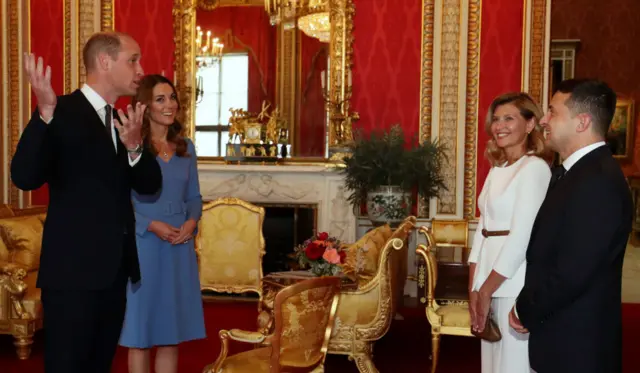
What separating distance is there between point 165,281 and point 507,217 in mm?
1557

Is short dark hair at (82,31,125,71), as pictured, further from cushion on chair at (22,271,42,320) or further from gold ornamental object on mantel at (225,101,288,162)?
gold ornamental object on mantel at (225,101,288,162)

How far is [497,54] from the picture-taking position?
7.29m

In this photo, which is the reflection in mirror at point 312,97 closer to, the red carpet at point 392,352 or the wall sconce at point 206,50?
the wall sconce at point 206,50

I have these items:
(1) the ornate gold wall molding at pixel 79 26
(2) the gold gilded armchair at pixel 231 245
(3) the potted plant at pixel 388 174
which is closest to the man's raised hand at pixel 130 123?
(2) the gold gilded armchair at pixel 231 245

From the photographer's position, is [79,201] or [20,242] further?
[20,242]

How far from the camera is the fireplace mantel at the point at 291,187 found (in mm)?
7152

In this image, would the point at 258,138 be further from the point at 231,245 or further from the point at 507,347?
the point at 507,347

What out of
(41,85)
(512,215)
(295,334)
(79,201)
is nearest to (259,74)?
(295,334)

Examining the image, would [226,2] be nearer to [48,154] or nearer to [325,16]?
[325,16]

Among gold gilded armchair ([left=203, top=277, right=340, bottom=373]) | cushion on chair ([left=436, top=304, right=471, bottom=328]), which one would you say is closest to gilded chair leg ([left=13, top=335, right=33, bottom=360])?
gold gilded armchair ([left=203, top=277, right=340, bottom=373])

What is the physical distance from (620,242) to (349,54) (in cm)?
561

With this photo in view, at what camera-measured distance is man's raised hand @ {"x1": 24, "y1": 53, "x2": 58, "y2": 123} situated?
212cm

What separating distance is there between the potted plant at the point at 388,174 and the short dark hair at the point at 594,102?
173 inches

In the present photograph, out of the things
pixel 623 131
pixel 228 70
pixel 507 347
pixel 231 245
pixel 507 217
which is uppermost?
pixel 228 70
